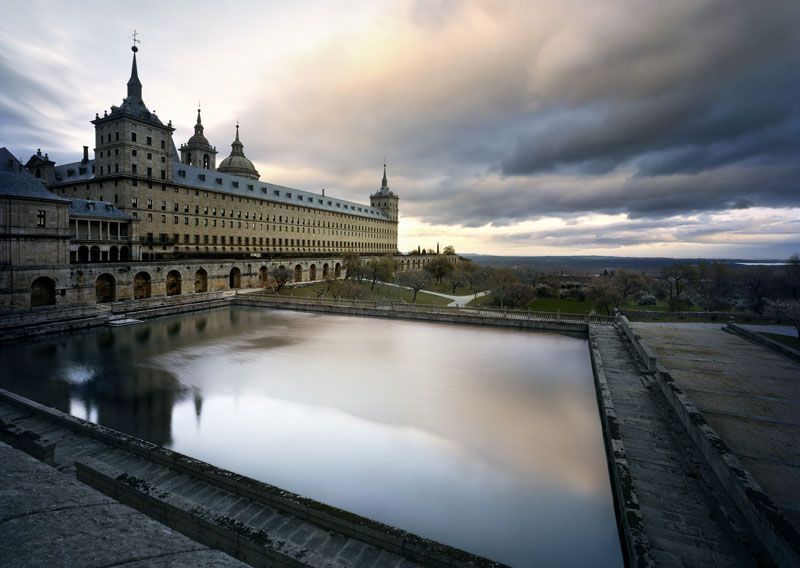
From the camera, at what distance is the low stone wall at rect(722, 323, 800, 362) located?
20.8 m

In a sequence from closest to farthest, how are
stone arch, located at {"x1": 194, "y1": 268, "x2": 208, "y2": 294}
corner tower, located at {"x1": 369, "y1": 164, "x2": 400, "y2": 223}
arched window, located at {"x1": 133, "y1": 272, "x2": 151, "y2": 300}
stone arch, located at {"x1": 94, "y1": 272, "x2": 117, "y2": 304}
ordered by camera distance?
stone arch, located at {"x1": 94, "y1": 272, "x2": 117, "y2": 304}
arched window, located at {"x1": 133, "y1": 272, "x2": 151, "y2": 300}
stone arch, located at {"x1": 194, "y1": 268, "x2": 208, "y2": 294}
corner tower, located at {"x1": 369, "y1": 164, "x2": 400, "y2": 223}

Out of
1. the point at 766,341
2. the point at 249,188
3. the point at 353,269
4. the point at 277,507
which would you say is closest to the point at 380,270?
the point at 353,269

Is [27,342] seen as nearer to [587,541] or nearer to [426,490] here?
[426,490]

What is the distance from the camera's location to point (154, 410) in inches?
658

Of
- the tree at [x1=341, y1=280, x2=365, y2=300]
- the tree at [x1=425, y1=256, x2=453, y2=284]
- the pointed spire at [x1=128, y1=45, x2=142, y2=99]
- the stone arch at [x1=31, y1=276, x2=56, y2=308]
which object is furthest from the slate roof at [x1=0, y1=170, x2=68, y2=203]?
the tree at [x1=425, y1=256, x2=453, y2=284]

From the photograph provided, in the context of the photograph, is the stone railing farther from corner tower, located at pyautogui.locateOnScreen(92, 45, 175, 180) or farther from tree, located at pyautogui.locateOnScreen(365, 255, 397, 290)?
corner tower, located at pyautogui.locateOnScreen(92, 45, 175, 180)

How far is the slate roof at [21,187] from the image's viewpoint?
32.2 metres

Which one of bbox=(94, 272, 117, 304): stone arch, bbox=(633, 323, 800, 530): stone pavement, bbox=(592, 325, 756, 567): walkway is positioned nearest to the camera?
bbox=(592, 325, 756, 567): walkway

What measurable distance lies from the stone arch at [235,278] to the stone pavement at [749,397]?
1998 inches

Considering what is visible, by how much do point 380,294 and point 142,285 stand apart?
3121 centimetres

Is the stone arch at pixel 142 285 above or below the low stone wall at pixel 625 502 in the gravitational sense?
above

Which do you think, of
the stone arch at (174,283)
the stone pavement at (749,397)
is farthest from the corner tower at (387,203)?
the stone pavement at (749,397)

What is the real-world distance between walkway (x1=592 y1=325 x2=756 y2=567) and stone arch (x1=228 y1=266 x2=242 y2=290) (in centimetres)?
5252

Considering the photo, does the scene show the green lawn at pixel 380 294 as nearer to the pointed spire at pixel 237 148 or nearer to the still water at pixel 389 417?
the still water at pixel 389 417
